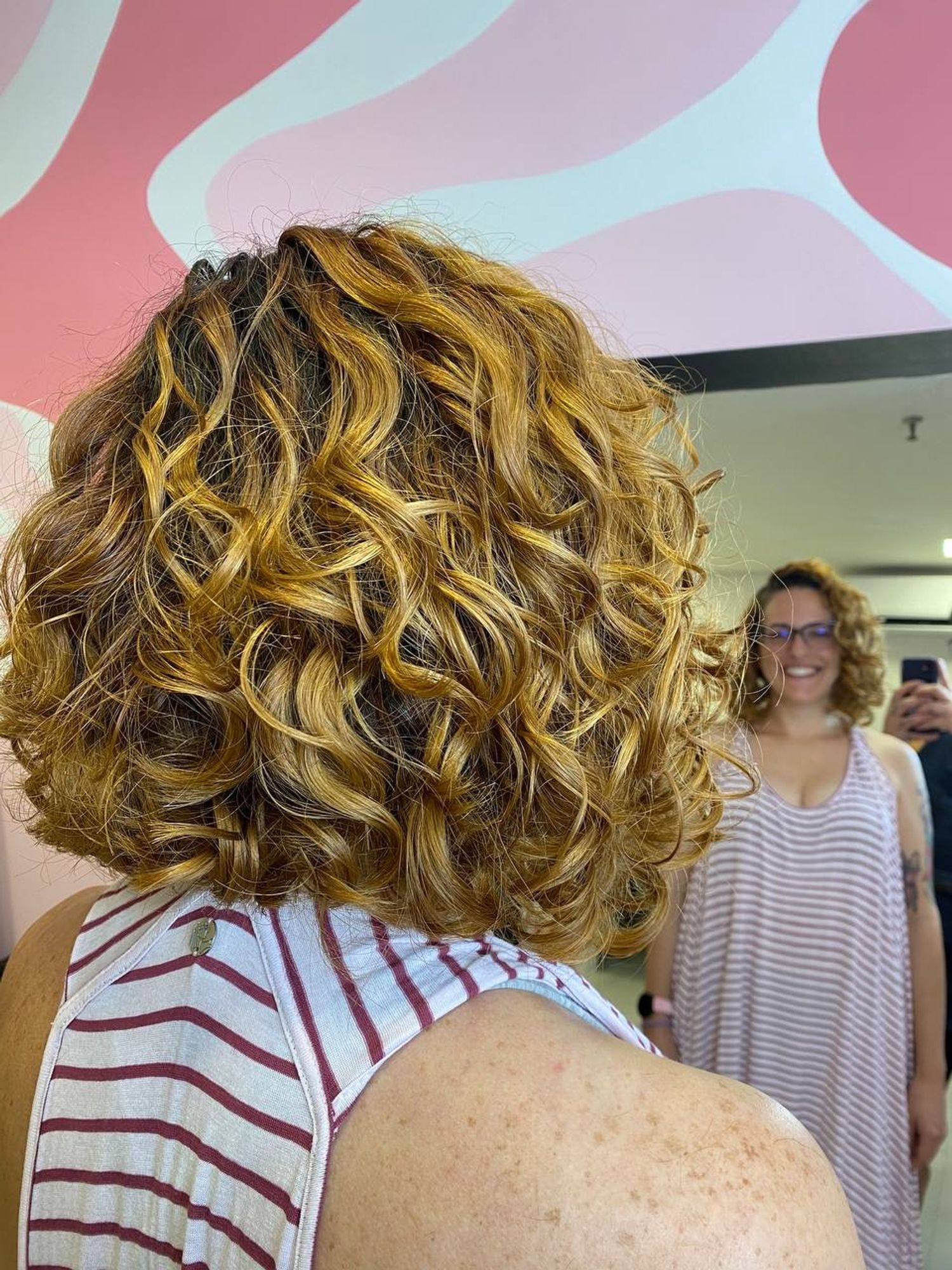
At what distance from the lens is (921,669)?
0.99 meters

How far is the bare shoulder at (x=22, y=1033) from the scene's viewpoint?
520mm

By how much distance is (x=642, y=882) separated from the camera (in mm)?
680

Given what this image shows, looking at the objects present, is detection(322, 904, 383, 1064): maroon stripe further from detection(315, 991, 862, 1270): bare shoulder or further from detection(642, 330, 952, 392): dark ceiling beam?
detection(642, 330, 952, 392): dark ceiling beam

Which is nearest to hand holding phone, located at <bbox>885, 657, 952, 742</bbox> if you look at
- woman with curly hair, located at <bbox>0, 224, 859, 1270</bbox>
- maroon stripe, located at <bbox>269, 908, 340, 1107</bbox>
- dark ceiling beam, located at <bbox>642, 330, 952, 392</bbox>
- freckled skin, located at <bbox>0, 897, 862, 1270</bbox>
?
dark ceiling beam, located at <bbox>642, 330, 952, 392</bbox>

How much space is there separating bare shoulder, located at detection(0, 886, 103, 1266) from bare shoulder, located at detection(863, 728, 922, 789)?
2.82ft

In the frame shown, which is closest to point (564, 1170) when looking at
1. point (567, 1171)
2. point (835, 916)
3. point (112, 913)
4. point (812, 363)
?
point (567, 1171)

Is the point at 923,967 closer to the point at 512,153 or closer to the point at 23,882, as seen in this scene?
the point at 512,153

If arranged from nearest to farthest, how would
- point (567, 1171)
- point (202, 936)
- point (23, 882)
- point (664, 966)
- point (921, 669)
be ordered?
point (567, 1171), point (202, 936), point (921, 669), point (664, 966), point (23, 882)

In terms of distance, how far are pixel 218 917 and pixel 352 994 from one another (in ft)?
0.33

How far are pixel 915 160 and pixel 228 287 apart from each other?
900 mm

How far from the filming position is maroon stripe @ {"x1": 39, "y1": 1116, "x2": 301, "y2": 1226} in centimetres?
40

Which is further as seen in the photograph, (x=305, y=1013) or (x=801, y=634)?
(x=801, y=634)

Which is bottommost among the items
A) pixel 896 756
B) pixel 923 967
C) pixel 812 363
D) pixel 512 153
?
pixel 923 967

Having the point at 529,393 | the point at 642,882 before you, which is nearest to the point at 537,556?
the point at 529,393
